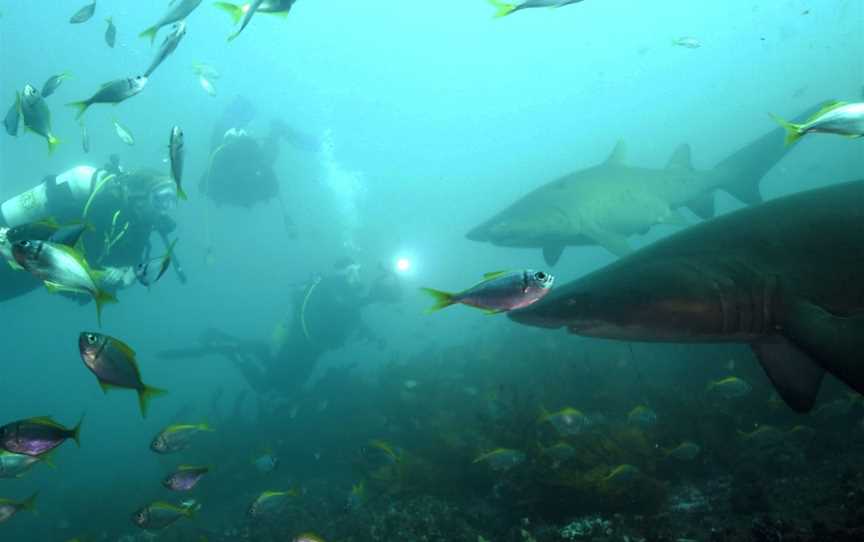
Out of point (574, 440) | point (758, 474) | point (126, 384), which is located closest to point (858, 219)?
point (758, 474)

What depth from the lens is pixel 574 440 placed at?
683 cm

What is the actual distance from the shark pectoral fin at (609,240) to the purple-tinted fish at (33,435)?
9.12 metres

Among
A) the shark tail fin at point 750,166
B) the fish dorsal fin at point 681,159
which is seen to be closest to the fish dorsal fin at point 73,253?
the shark tail fin at point 750,166

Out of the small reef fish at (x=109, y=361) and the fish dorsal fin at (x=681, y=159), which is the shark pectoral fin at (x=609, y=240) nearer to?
the fish dorsal fin at (x=681, y=159)

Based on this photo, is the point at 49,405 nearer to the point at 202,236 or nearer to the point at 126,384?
the point at 202,236

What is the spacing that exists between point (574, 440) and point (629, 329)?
4556mm

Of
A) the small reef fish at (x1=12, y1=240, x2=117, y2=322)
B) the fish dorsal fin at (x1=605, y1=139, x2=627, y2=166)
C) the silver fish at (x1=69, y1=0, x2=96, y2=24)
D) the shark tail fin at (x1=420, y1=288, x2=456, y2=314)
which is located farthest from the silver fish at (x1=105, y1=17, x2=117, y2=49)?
the fish dorsal fin at (x1=605, y1=139, x2=627, y2=166)

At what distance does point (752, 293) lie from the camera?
9.65 ft

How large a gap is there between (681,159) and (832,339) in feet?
30.9

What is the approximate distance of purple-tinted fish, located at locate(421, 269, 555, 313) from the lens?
2.85m

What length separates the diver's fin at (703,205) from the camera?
9.70 metres

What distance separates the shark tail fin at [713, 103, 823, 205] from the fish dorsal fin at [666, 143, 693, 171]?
1062 millimetres

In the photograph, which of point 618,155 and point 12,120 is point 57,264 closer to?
point 12,120

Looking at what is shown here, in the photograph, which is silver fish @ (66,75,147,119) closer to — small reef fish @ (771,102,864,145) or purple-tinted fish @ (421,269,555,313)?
purple-tinted fish @ (421,269,555,313)
